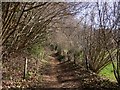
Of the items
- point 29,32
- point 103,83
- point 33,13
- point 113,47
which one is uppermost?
point 33,13

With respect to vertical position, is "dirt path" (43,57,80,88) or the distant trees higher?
the distant trees

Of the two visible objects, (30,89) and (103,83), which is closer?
(30,89)

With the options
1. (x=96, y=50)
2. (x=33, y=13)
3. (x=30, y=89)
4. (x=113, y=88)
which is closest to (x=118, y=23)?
(x=113, y=88)

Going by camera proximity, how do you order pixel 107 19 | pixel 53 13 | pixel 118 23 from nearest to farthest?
1. pixel 53 13
2. pixel 118 23
3. pixel 107 19

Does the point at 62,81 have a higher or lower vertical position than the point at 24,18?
lower

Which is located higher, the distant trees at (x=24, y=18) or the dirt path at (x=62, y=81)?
the distant trees at (x=24, y=18)

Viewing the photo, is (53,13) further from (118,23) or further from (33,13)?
(118,23)

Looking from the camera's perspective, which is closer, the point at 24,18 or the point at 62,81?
the point at 24,18

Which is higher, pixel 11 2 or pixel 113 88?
pixel 11 2

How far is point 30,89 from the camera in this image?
35.1 feet

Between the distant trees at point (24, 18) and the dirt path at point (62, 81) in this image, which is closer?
the distant trees at point (24, 18)

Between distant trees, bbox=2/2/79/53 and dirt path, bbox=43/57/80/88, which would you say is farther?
dirt path, bbox=43/57/80/88

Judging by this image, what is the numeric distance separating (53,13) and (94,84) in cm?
361

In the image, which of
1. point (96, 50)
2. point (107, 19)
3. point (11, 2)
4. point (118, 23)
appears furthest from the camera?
point (96, 50)
